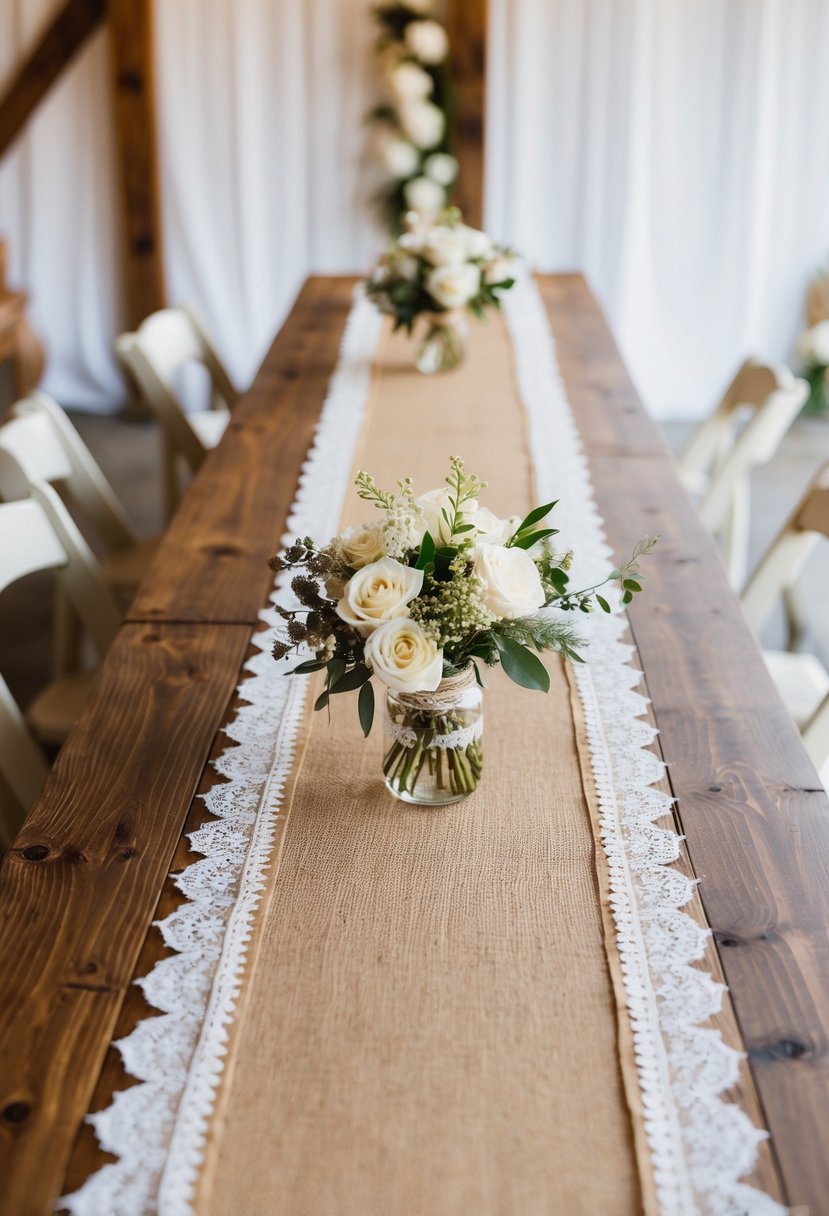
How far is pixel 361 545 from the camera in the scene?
3.80ft

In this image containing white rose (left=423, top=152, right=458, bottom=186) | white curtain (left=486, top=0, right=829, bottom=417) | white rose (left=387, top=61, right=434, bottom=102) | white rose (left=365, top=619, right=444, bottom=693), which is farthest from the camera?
white rose (left=423, top=152, right=458, bottom=186)

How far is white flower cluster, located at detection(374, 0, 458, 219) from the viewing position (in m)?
4.54

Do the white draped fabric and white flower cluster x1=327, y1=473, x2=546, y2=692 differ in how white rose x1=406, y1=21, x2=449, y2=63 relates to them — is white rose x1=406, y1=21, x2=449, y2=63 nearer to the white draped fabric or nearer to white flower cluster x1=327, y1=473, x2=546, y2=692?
the white draped fabric

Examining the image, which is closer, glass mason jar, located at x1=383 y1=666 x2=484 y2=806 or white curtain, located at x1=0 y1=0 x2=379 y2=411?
glass mason jar, located at x1=383 y1=666 x2=484 y2=806

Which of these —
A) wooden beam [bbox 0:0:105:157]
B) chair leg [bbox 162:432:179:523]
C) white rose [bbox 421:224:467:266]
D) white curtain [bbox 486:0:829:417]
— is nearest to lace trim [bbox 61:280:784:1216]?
white rose [bbox 421:224:467:266]

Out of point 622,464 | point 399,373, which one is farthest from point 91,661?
point 622,464

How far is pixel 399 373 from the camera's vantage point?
9.14ft

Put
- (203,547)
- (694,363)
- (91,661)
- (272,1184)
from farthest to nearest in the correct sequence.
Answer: (694,363)
(91,661)
(203,547)
(272,1184)

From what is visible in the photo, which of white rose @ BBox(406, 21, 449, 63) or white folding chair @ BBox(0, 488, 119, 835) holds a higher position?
white rose @ BBox(406, 21, 449, 63)

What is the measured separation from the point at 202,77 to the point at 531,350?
2.66 metres

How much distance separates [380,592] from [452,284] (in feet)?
5.37

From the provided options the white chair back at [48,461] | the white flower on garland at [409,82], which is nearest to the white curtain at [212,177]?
the white flower on garland at [409,82]

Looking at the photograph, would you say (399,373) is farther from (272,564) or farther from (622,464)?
(272,564)

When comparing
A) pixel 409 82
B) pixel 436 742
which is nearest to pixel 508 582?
pixel 436 742
